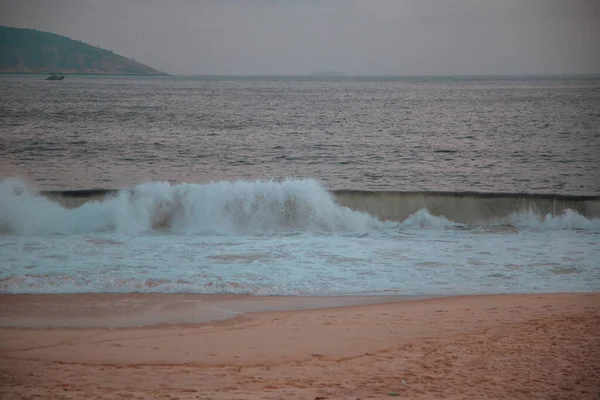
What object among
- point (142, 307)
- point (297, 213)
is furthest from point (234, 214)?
point (142, 307)

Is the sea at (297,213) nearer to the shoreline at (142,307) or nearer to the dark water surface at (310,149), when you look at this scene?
the dark water surface at (310,149)

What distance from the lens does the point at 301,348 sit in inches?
270

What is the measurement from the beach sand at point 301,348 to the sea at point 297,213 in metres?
1.12

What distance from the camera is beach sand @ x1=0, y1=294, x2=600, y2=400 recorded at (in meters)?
5.41

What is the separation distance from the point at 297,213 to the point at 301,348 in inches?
406

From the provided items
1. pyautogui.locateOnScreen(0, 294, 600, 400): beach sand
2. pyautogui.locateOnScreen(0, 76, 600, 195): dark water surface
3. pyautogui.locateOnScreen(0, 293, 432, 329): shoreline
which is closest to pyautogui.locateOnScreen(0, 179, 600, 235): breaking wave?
pyautogui.locateOnScreen(0, 76, 600, 195): dark water surface

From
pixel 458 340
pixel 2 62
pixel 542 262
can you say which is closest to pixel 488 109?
pixel 542 262

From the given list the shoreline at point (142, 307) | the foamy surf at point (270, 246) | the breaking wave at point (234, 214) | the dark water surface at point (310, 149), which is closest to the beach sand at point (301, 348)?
the shoreline at point (142, 307)

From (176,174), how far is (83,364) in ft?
59.3

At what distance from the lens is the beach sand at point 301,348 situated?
5406 millimetres

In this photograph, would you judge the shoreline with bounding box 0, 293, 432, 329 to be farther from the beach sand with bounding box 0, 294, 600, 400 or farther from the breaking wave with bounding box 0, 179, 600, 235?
the breaking wave with bounding box 0, 179, 600, 235

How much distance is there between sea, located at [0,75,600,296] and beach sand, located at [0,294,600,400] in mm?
1120

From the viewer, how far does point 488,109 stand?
62156 millimetres

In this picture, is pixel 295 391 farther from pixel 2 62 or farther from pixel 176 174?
pixel 2 62
